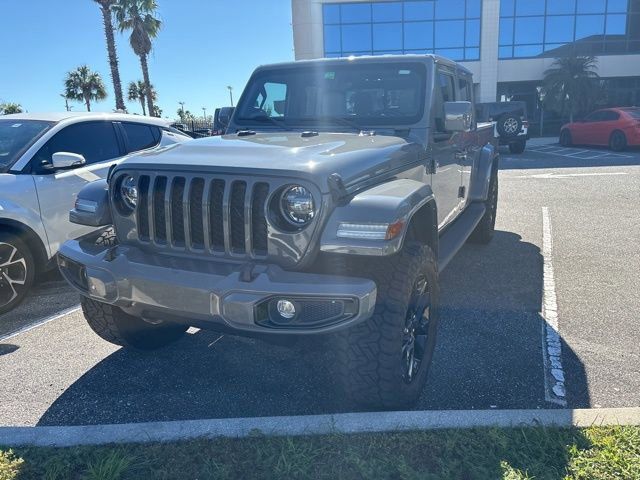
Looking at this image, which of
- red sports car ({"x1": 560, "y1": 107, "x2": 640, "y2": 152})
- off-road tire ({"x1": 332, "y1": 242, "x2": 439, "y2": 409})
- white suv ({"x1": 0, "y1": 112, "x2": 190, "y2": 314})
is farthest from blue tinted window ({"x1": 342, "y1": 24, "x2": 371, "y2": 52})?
off-road tire ({"x1": 332, "y1": 242, "x2": 439, "y2": 409})

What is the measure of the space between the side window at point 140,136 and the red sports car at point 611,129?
16.0m

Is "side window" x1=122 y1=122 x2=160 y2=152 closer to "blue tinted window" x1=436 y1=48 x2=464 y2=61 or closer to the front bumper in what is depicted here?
the front bumper

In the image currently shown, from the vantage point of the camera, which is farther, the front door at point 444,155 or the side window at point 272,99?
the side window at point 272,99

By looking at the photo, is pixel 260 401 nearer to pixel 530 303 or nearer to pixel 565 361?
pixel 565 361

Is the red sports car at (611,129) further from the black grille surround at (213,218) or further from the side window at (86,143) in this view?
the black grille surround at (213,218)

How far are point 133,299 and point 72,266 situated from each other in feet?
1.87

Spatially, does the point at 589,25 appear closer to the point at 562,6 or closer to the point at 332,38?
the point at 562,6

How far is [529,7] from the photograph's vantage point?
89.0 ft

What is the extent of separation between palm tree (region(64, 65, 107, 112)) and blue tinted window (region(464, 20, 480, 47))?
3489 centimetres

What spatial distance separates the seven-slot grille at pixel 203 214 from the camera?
2568mm

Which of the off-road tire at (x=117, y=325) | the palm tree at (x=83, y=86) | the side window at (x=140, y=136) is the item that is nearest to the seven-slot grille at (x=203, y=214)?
the off-road tire at (x=117, y=325)

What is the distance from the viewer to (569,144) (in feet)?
66.8

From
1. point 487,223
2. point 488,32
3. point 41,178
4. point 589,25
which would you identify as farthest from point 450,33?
point 41,178

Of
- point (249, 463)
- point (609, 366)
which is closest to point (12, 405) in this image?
point (249, 463)
